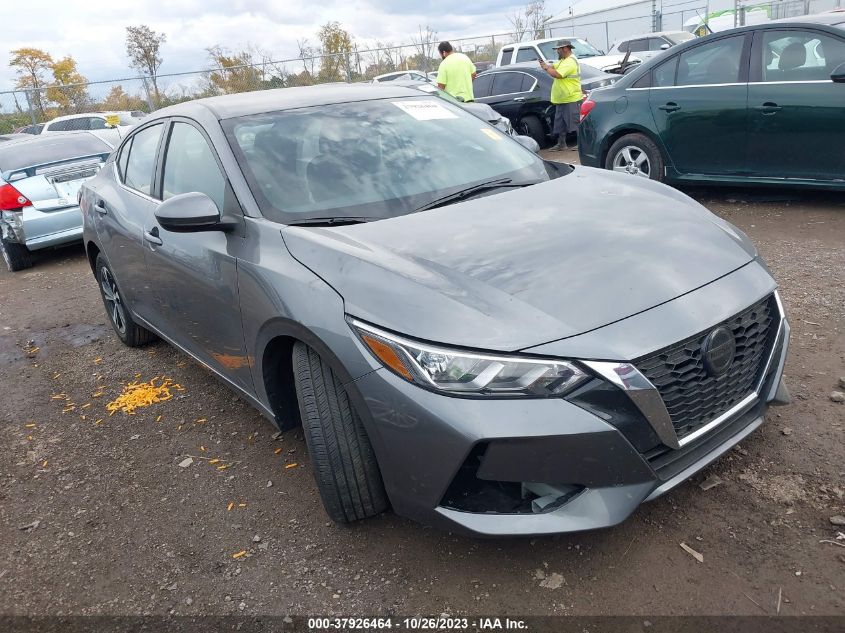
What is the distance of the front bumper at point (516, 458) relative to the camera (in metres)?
2.05

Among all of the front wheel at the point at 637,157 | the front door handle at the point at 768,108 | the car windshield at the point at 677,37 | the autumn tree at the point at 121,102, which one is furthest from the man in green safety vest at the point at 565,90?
the autumn tree at the point at 121,102

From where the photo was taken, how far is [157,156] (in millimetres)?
3879

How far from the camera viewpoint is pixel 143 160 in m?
4.14

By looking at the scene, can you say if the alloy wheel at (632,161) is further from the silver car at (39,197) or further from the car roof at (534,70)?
the silver car at (39,197)

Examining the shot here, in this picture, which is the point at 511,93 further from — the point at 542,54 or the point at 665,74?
the point at 665,74

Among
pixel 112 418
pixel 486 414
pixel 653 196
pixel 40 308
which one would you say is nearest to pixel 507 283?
pixel 486 414

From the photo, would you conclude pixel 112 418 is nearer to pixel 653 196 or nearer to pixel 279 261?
pixel 279 261

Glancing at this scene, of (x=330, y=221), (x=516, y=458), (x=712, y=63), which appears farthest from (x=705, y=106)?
(x=516, y=458)

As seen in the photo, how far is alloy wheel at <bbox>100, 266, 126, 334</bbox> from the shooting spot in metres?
4.88

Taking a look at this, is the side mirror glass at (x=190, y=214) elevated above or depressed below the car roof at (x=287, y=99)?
below

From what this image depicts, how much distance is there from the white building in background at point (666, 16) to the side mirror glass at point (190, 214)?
20.5 meters

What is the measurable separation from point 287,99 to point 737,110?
4363 mm

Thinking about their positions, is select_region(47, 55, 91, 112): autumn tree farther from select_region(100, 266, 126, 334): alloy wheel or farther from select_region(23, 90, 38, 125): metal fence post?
select_region(100, 266, 126, 334): alloy wheel

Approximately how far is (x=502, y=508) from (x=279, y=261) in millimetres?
1242
